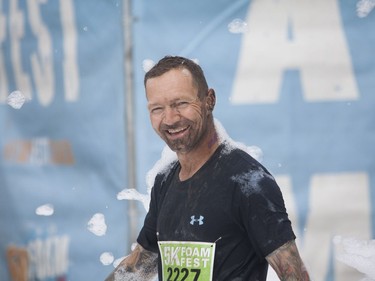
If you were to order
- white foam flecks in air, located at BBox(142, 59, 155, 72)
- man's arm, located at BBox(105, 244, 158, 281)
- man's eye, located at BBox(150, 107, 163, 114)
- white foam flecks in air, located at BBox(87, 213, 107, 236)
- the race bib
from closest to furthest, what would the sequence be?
the race bib, man's eye, located at BBox(150, 107, 163, 114), man's arm, located at BBox(105, 244, 158, 281), white foam flecks in air, located at BBox(142, 59, 155, 72), white foam flecks in air, located at BBox(87, 213, 107, 236)

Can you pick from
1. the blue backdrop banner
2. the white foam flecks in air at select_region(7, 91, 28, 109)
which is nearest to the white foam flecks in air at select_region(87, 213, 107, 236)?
the blue backdrop banner

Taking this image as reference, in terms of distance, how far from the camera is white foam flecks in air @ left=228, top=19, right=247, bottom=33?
3.80m

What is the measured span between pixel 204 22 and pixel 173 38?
6.6 inches

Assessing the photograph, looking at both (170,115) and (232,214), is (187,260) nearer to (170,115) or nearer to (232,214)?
(232,214)

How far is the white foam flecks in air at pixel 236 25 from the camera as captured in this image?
12.5ft

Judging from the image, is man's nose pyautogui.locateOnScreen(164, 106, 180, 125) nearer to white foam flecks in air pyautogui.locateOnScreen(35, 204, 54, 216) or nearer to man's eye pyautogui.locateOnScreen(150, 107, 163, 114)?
man's eye pyautogui.locateOnScreen(150, 107, 163, 114)

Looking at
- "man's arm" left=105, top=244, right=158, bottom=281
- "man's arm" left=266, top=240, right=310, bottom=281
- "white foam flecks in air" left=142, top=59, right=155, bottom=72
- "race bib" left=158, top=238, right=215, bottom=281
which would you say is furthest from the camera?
"white foam flecks in air" left=142, top=59, right=155, bottom=72

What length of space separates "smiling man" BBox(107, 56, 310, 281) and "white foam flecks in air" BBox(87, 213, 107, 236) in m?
1.25

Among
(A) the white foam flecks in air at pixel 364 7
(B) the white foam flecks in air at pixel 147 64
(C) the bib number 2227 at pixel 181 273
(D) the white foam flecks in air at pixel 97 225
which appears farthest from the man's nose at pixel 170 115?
(A) the white foam flecks in air at pixel 364 7

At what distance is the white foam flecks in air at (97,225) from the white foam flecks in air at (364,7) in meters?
1.61

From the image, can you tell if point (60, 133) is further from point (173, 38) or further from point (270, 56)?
point (270, 56)

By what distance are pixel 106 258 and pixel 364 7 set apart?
5.82 feet

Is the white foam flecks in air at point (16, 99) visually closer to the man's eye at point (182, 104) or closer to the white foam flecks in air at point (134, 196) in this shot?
the white foam flecks in air at point (134, 196)

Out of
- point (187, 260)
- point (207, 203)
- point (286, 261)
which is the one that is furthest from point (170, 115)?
point (286, 261)
